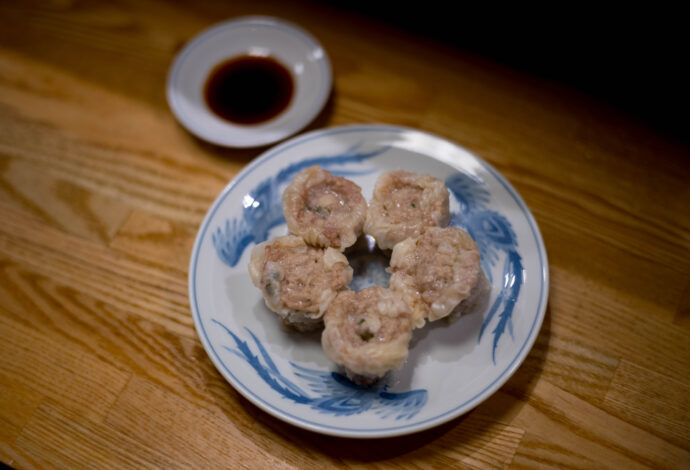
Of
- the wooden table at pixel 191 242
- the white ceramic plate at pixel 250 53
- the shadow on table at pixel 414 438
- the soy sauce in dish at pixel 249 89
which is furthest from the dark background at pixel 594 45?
the shadow on table at pixel 414 438

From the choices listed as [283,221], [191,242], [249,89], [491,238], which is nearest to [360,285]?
[283,221]

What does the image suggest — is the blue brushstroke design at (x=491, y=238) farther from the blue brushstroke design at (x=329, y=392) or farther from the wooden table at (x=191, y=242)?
the blue brushstroke design at (x=329, y=392)

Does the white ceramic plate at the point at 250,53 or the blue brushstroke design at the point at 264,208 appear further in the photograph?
the white ceramic plate at the point at 250,53

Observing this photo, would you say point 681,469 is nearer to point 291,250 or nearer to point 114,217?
point 291,250

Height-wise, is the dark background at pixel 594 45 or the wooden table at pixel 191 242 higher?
the dark background at pixel 594 45

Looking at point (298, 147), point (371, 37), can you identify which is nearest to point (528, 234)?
point (298, 147)

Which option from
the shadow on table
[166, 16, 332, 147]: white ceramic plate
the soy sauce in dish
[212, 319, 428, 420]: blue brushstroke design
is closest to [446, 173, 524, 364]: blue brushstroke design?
the shadow on table

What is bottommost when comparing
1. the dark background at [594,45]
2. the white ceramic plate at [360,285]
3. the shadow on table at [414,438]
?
the shadow on table at [414,438]

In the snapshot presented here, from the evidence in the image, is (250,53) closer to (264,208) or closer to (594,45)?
(264,208)
